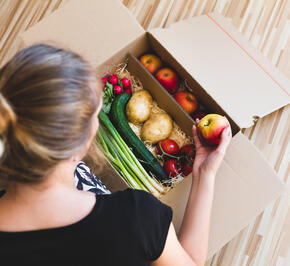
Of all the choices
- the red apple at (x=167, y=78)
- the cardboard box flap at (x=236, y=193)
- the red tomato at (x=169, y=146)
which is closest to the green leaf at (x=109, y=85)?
the red apple at (x=167, y=78)

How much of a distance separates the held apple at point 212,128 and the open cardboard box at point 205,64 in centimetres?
6

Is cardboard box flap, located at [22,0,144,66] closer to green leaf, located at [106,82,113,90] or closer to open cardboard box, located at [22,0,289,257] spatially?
open cardboard box, located at [22,0,289,257]

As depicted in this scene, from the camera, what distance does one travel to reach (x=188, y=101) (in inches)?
52.0

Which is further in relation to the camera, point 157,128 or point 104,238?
point 157,128

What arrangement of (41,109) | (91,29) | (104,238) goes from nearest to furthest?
1. (41,109)
2. (104,238)
3. (91,29)

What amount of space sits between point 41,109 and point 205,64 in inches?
31.8

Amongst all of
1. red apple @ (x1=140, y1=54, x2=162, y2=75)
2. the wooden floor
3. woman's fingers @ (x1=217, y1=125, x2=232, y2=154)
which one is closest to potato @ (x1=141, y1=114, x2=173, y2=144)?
red apple @ (x1=140, y1=54, x2=162, y2=75)

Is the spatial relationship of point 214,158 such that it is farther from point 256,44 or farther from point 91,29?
point 256,44

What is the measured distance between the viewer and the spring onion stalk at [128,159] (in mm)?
1284

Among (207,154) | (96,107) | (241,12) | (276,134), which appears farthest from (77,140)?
(241,12)

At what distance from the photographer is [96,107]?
696 millimetres

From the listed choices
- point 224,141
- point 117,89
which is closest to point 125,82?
point 117,89

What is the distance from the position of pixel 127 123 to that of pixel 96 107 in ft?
2.16

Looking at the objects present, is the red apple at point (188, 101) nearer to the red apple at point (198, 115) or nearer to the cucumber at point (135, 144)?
the red apple at point (198, 115)
